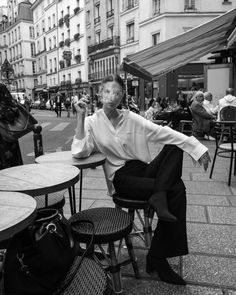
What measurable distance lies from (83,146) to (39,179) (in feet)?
2.15

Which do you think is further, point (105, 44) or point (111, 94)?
point (105, 44)

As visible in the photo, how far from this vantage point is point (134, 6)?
98.3 ft

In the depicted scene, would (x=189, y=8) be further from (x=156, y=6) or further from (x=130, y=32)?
(x=130, y=32)

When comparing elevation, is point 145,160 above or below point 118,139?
below

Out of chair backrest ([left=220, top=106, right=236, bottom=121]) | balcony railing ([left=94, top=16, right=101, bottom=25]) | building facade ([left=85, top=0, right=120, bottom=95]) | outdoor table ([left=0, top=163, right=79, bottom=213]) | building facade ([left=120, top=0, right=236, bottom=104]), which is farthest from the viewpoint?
balcony railing ([left=94, top=16, right=101, bottom=25])

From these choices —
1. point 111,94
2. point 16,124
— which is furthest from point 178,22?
point 111,94

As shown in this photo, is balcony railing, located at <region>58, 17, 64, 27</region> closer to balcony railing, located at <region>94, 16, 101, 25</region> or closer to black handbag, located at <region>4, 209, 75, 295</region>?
balcony railing, located at <region>94, 16, 101, 25</region>

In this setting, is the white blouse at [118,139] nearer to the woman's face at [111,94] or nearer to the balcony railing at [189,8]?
the woman's face at [111,94]

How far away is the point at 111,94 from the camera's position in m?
2.88

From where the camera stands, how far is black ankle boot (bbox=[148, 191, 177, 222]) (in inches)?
90.4

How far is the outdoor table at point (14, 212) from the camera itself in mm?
1492

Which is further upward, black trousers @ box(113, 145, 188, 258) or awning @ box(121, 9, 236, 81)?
awning @ box(121, 9, 236, 81)

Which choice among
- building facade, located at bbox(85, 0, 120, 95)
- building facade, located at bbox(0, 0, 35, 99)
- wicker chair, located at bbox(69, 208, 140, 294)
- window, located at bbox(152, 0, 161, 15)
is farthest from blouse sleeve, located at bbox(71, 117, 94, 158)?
building facade, located at bbox(0, 0, 35, 99)

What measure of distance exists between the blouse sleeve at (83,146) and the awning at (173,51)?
4.84 meters
